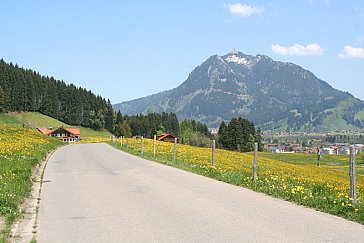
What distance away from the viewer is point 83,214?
33.0ft

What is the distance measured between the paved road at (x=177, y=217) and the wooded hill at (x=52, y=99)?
431 feet

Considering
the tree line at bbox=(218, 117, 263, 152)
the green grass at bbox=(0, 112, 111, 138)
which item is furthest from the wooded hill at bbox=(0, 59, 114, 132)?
the tree line at bbox=(218, 117, 263, 152)

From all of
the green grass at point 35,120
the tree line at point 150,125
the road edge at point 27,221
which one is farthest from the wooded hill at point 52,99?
the road edge at point 27,221

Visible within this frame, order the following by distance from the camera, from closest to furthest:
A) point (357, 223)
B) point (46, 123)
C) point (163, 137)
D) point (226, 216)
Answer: point (357, 223)
point (226, 216)
point (163, 137)
point (46, 123)

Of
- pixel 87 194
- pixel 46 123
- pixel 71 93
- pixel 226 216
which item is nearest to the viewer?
pixel 226 216

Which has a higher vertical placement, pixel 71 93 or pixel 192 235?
pixel 71 93

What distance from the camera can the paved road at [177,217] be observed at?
7.73 metres

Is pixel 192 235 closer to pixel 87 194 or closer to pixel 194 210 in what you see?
pixel 194 210

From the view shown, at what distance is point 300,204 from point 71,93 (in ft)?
513

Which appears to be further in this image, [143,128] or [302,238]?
[143,128]

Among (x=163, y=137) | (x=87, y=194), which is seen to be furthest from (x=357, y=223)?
(x=163, y=137)

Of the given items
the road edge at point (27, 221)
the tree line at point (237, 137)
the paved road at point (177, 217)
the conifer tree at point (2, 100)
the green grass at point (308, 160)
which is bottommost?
the green grass at point (308, 160)

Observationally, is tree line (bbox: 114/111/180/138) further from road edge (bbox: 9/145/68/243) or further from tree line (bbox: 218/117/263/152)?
road edge (bbox: 9/145/68/243)

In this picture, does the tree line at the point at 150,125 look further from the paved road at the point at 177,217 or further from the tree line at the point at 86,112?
the paved road at the point at 177,217
